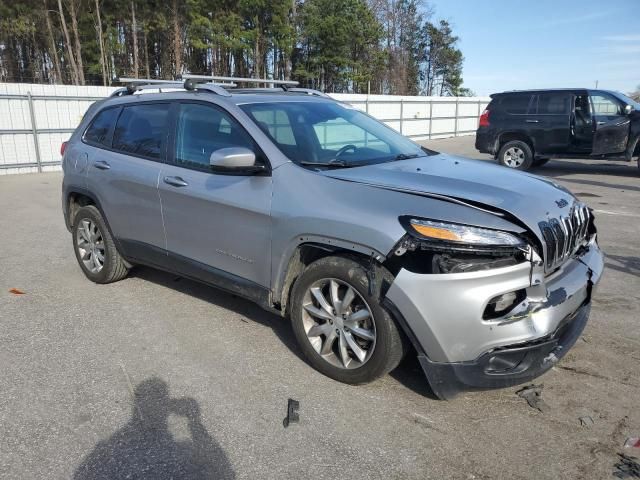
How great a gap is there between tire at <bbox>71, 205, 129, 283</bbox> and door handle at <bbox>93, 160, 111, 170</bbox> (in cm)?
44

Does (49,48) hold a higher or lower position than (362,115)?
higher

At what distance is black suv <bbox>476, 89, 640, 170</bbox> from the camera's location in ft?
39.4

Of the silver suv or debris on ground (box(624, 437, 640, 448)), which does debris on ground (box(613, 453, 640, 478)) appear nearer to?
debris on ground (box(624, 437, 640, 448))

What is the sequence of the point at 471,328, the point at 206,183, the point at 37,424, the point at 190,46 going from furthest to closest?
the point at 190,46, the point at 206,183, the point at 37,424, the point at 471,328

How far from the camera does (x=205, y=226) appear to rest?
398 cm

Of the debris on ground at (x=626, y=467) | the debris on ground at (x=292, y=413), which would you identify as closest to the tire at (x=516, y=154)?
the debris on ground at (x=626, y=467)

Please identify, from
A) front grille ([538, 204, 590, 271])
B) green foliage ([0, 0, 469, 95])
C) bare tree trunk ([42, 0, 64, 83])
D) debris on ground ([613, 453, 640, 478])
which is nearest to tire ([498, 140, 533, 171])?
front grille ([538, 204, 590, 271])

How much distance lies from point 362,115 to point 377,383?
247 cm

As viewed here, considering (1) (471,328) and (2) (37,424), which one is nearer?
(1) (471,328)

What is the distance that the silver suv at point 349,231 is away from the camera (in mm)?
2793

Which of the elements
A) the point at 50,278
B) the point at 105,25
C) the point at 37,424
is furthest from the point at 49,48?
the point at 37,424

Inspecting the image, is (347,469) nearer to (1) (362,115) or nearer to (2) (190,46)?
(1) (362,115)

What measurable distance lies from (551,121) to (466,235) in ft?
36.7

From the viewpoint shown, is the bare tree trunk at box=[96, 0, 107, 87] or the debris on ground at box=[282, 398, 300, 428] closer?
the debris on ground at box=[282, 398, 300, 428]
